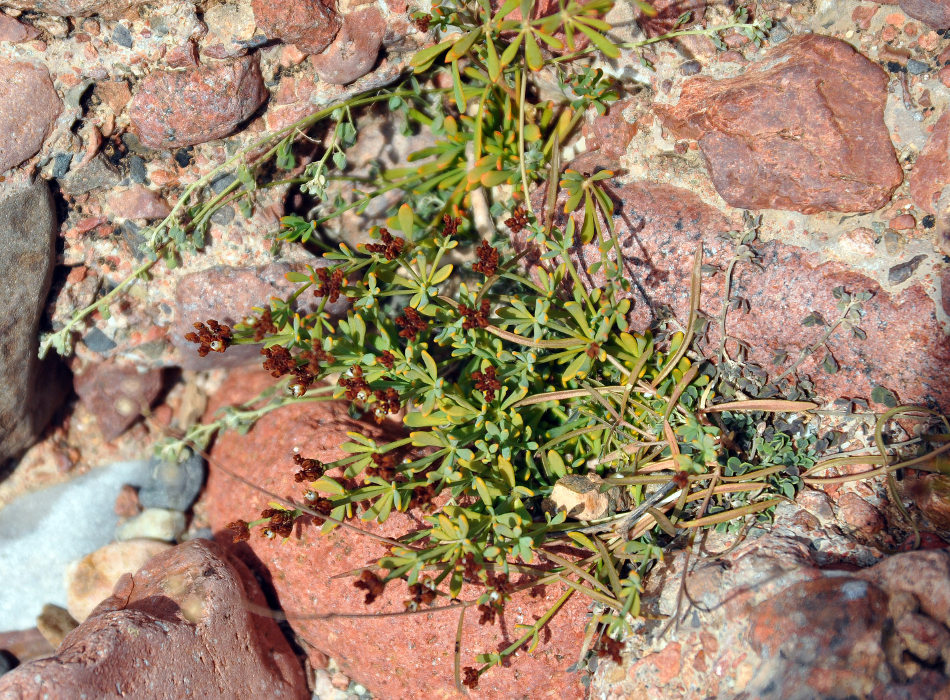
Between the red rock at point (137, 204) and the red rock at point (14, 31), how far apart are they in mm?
718

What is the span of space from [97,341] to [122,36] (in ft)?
5.05

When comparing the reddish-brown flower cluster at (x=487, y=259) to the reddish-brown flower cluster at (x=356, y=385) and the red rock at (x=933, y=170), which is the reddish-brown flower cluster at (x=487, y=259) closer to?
the reddish-brown flower cluster at (x=356, y=385)

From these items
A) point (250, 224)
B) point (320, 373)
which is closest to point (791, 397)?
point (320, 373)

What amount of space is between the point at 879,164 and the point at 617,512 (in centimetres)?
177

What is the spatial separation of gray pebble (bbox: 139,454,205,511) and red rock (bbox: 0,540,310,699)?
18.9 inches

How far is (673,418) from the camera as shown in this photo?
2988 mm

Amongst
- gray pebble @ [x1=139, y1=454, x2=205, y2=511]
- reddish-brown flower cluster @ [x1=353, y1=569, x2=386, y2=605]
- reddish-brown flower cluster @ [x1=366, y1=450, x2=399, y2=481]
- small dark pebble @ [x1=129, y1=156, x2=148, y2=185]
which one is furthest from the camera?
gray pebble @ [x1=139, y1=454, x2=205, y2=511]

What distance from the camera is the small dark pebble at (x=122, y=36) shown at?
305 cm

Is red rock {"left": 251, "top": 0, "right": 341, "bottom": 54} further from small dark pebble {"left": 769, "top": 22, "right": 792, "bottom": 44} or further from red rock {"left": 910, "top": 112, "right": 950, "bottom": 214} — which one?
red rock {"left": 910, "top": 112, "right": 950, "bottom": 214}

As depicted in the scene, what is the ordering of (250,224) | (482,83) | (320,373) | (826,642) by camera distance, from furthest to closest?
(250,224), (482,83), (320,373), (826,642)

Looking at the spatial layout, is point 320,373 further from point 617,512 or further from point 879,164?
point 879,164

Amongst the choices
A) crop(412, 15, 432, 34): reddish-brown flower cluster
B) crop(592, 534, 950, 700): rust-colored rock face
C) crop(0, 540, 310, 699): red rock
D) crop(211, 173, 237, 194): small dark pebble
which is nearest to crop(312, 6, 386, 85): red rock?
crop(412, 15, 432, 34): reddish-brown flower cluster

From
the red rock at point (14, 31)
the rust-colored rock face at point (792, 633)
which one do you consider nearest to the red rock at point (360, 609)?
the rust-colored rock face at point (792, 633)

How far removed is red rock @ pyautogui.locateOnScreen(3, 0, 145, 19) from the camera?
9.51ft
